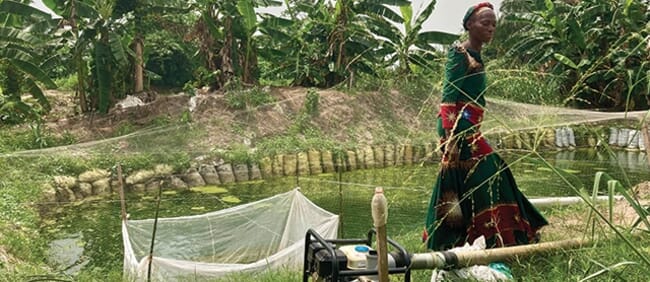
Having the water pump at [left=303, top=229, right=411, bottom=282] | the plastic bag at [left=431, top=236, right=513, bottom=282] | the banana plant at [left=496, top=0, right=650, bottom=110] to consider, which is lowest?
the plastic bag at [left=431, top=236, right=513, bottom=282]

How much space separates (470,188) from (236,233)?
1.69 meters

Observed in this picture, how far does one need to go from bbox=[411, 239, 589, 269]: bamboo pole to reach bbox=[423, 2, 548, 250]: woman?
39 cm

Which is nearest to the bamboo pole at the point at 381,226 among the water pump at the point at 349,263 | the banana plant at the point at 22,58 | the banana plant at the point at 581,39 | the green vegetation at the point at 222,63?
the water pump at the point at 349,263

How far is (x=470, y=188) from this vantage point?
6.95 ft

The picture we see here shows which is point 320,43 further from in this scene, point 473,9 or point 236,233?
point 473,9

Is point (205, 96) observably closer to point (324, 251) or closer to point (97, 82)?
point (97, 82)

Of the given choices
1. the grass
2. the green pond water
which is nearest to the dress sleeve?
the grass

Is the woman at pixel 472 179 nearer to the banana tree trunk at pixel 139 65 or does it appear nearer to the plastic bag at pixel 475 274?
the plastic bag at pixel 475 274

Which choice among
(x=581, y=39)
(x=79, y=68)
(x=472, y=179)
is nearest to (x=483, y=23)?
(x=472, y=179)

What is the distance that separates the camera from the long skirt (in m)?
2.07

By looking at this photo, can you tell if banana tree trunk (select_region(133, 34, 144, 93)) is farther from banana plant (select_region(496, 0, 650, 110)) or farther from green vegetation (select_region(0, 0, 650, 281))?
banana plant (select_region(496, 0, 650, 110))

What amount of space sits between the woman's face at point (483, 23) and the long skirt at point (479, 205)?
358mm

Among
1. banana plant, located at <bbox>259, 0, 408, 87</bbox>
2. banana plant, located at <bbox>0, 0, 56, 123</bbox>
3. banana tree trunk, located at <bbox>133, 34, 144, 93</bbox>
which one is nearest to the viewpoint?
banana plant, located at <bbox>0, 0, 56, 123</bbox>

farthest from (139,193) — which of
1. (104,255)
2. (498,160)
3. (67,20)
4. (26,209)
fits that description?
(498,160)
